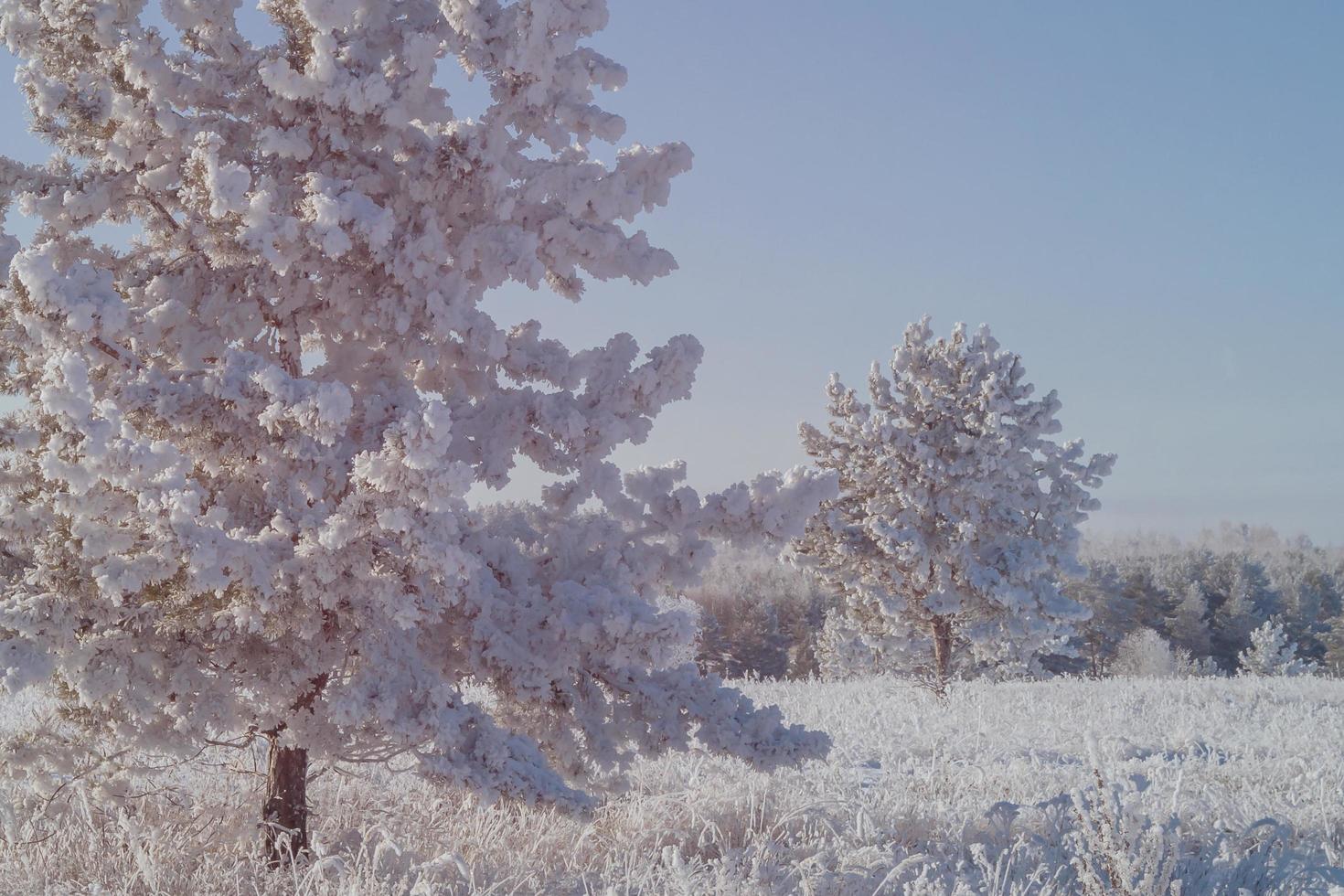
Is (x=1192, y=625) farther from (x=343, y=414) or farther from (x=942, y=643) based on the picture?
(x=343, y=414)

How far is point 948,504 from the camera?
62.5ft

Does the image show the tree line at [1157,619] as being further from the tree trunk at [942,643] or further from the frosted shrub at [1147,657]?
the tree trunk at [942,643]

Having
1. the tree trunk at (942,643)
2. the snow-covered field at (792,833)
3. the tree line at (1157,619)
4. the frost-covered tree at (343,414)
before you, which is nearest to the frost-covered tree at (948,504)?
the tree trunk at (942,643)

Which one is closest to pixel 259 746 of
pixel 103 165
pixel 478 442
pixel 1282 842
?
pixel 478 442

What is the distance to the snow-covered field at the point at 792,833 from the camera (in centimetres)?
482

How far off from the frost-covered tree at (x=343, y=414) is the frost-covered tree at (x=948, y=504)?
1363 centimetres

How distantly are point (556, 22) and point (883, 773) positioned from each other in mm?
6548

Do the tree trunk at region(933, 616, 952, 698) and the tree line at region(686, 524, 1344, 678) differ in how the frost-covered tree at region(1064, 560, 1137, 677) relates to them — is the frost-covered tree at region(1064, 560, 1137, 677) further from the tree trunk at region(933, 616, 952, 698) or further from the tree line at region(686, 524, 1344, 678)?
the tree trunk at region(933, 616, 952, 698)

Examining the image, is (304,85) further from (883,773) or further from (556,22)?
(883,773)

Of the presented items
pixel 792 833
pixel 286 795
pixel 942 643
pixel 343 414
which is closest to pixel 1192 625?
pixel 942 643

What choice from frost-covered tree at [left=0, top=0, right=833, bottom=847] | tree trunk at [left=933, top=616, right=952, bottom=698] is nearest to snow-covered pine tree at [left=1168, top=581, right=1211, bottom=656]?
tree trunk at [left=933, top=616, right=952, bottom=698]

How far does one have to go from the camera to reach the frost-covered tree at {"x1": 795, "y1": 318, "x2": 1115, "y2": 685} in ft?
62.1

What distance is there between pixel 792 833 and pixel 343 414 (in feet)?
13.0

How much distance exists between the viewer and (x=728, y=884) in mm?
4570
